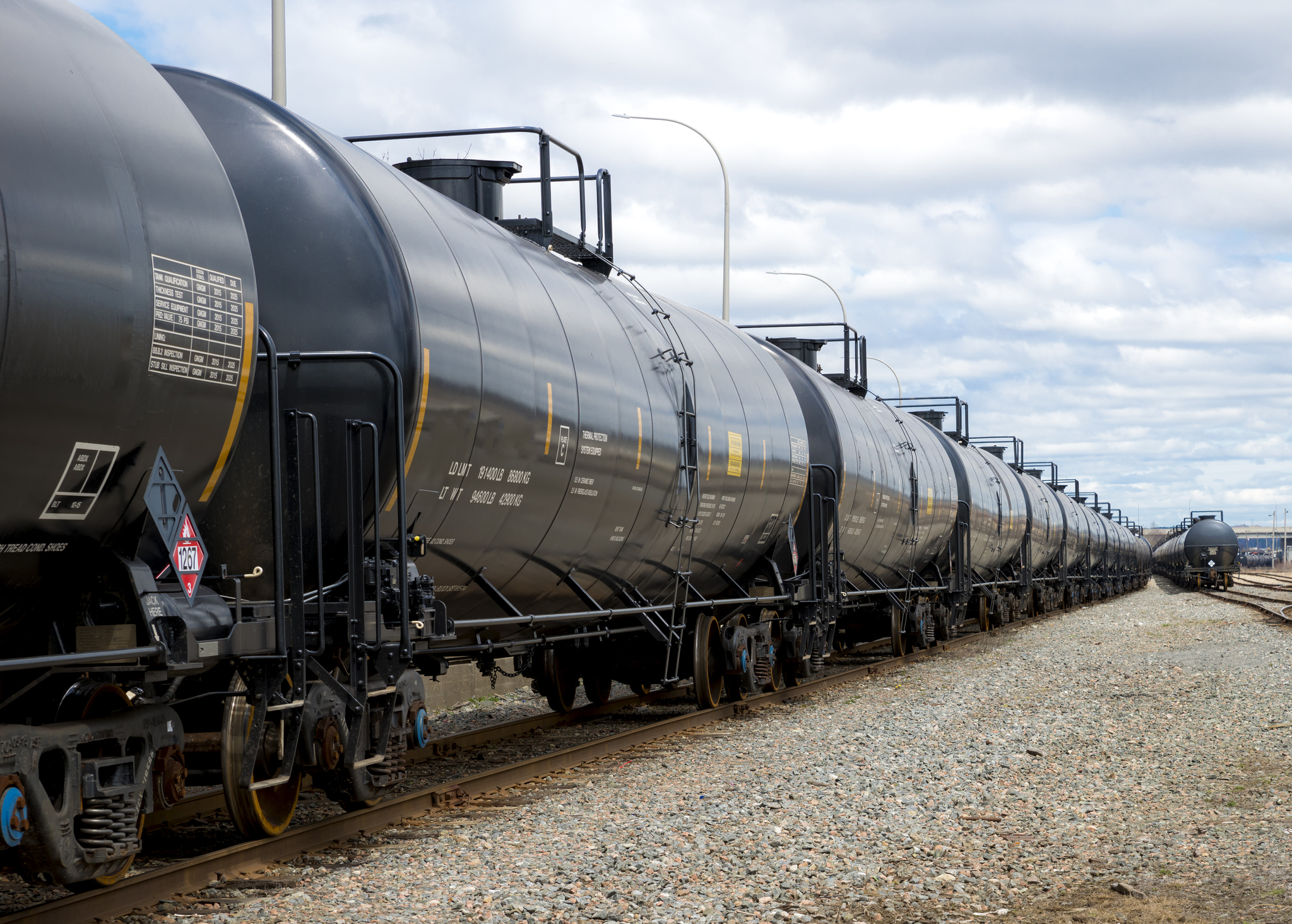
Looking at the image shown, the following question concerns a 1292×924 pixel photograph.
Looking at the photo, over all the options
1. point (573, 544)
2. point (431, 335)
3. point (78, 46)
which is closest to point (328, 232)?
point (431, 335)

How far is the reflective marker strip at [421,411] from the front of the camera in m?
6.79

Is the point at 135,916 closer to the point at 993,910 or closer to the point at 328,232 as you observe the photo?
the point at 328,232

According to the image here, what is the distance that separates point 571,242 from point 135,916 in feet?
20.1

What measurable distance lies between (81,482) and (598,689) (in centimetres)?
973

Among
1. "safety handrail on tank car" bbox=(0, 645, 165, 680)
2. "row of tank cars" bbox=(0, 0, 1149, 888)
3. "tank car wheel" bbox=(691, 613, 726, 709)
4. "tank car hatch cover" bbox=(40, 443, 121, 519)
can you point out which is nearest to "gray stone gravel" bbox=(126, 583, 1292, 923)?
"tank car wheel" bbox=(691, 613, 726, 709)

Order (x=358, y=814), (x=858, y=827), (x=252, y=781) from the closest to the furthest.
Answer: (x=252, y=781)
(x=358, y=814)
(x=858, y=827)

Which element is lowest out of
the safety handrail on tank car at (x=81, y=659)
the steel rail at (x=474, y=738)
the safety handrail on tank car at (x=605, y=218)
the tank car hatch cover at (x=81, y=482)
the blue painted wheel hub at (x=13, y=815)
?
the steel rail at (x=474, y=738)

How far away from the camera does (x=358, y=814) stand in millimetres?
7535

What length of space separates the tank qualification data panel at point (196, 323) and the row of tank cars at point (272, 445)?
Result: 14 mm

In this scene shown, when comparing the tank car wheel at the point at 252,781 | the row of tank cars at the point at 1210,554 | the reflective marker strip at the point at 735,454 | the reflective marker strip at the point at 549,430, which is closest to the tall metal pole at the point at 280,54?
the reflective marker strip at the point at 549,430

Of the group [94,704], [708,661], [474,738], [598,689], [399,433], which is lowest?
[474,738]

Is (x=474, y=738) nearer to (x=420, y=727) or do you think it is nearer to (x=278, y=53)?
(x=420, y=727)

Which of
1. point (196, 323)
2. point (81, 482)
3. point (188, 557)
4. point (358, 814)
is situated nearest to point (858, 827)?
point (358, 814)

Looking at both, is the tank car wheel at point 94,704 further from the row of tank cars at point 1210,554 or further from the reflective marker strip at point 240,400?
the row of tank cars at point 1210,554
